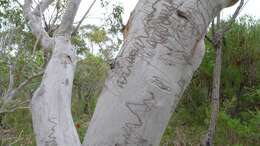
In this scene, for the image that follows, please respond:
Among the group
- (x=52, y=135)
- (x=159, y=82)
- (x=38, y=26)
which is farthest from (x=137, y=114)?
(x=38, y=26)

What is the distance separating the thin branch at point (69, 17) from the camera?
1.25m

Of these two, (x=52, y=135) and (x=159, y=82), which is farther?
(x=52, y=135)

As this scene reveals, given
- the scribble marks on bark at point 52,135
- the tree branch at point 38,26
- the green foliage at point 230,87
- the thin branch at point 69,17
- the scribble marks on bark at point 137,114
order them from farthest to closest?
the green foliage at point 230,87 < the tree branch at point 38,26 < the thin branch at point 69,17 < the scribble marks on bark at point 52,135 < the scribble marks on bark at point 137,114

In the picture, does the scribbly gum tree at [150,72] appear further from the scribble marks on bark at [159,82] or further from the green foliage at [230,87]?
the green foliage at [230,87]

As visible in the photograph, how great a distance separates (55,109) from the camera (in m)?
1.06

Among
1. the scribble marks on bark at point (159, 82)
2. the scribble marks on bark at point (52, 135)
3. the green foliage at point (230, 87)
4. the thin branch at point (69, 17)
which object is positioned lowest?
the scribble marks on bark at point (52, 135)

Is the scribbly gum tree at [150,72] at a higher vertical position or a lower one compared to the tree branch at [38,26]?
lower

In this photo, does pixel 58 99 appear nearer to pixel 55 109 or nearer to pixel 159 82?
pixel 55 109

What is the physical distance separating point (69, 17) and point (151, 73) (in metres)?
0.46

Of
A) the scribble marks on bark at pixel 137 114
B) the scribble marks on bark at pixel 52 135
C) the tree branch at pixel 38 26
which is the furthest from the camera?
the tree branch at pixel 38 26

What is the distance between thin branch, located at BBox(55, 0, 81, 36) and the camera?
1.25m

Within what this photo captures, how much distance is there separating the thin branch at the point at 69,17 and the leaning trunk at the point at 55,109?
130 millimetres

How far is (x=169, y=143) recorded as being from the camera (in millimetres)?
7156

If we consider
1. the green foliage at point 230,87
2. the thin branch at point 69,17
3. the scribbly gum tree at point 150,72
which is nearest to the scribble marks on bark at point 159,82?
the scribbly gum tree at point 150,72
